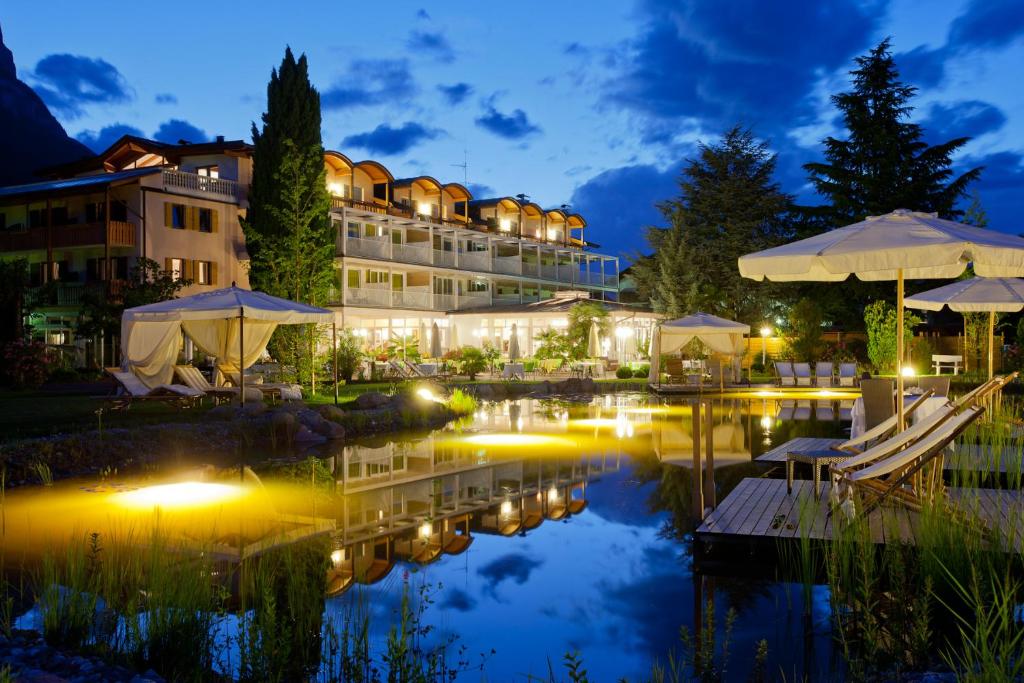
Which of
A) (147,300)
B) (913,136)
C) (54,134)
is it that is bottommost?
(147,300)

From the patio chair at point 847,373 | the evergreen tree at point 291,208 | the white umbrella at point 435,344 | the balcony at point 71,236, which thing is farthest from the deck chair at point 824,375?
the balcony at point 71,236

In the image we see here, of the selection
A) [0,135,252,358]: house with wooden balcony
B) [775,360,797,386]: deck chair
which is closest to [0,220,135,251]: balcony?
[0,135,252,358]: house with wooden balcony

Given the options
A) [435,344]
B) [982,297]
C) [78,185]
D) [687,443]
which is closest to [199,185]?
[78,185]

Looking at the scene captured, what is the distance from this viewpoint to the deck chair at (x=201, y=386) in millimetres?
15984

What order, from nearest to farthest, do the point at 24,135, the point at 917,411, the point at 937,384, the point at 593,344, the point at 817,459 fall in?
the point at 817,459 < the point at 917,411 < the point at 937,384 < the point at 593,344 < the point at 24,135

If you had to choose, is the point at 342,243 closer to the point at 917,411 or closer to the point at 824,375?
the point at 824,375

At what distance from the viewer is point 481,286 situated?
148 ft

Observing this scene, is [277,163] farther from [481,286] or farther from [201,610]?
[201,610]

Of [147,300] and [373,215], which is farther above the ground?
[373,215]

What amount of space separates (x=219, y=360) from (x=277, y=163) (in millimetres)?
11312

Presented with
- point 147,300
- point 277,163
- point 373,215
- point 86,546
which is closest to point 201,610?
point 86,546

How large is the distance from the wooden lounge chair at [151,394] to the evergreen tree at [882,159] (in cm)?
2638

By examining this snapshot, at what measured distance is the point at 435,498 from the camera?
29.5 feet

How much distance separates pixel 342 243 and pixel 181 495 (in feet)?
87.9
